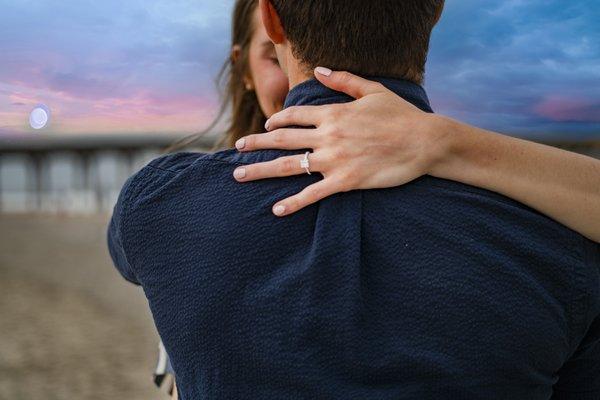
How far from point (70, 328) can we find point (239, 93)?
4.13 m

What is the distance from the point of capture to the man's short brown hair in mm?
996

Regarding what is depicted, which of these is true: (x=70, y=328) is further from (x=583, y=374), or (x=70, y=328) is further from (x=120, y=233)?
(x=583, y=374)

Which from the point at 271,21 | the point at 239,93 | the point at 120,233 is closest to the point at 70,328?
the point at 239,93

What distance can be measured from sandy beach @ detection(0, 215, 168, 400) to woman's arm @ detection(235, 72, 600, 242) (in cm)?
351

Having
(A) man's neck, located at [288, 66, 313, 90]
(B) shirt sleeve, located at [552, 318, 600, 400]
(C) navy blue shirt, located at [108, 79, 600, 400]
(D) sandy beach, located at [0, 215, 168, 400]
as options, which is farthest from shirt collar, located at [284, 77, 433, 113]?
(D) sandy beach, located at [0, 215, 168, 400]

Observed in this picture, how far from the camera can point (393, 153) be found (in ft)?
3.34

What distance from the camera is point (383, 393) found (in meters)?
0.96

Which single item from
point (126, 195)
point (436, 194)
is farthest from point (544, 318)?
point (126, 195)

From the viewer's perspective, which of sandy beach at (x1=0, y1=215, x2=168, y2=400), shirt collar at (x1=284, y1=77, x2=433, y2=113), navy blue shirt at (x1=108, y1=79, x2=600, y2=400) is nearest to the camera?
navy blue shirt at (x1=108, y1=79, x2=600, y2=400)

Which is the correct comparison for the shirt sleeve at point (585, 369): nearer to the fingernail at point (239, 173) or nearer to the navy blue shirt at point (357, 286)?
the navy blue shirt at point (357, 286)

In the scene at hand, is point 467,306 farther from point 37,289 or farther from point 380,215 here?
point 37,289

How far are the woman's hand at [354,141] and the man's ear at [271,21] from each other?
0.10 m

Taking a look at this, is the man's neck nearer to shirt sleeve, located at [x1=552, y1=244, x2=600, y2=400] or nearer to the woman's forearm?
the woman's forearm

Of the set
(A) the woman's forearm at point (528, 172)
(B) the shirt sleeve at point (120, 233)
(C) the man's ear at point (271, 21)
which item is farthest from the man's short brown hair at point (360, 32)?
(B) the shirt sleeve at point (120, 233)
